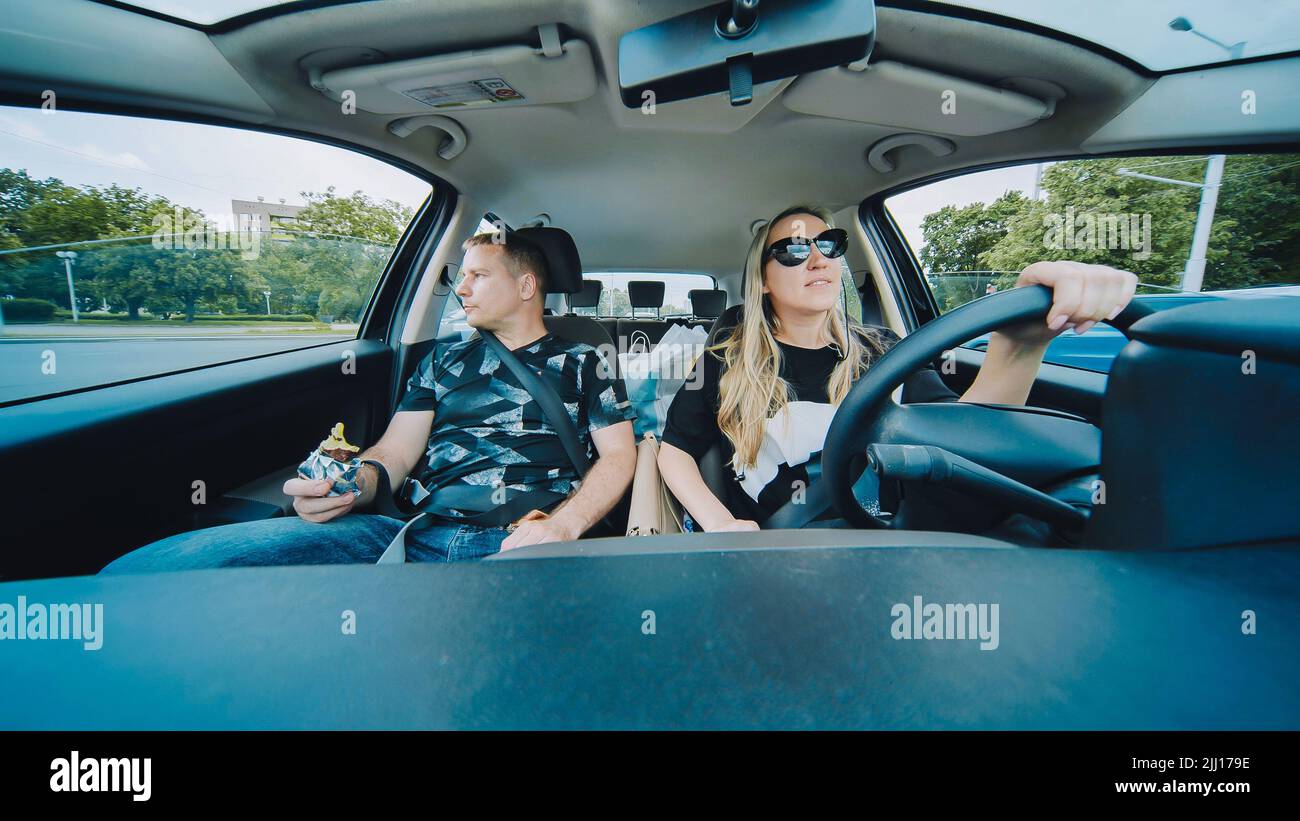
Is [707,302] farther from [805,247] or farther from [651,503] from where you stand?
[651,503]

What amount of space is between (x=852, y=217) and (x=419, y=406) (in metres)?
2.21

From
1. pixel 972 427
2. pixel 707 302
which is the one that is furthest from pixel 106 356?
pixel 707 302

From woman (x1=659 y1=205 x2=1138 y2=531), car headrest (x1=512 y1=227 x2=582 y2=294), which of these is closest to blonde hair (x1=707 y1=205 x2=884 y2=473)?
woman (x1=659 y1=205 x2=1138 y2=531)

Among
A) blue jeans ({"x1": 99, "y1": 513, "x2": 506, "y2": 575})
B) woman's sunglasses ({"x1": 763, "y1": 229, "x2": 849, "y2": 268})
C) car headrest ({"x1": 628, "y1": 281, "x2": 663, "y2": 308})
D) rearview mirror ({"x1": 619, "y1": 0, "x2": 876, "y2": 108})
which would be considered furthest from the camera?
car headrest ({"x1": 628, "y1": 281, "x2": 663, "y2": 308})

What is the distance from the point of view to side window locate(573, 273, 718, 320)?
3508mm

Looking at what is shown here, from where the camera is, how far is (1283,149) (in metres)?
1.30

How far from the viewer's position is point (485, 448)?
71.9 inches

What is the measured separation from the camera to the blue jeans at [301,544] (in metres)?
1.22

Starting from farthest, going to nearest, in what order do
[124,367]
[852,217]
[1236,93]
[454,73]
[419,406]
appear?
[852,217] < [419,406] < [124,367] < [454,73] < [1236,93]

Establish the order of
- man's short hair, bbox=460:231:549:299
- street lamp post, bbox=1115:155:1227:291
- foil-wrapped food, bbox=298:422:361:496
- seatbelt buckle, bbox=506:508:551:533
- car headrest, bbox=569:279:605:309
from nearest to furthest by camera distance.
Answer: foil-wrapped food, bbox=298:422:361:496
street lamp post, bbox=1115:155:1227:291
seatbelt buckle, bbox=506:508:551:533
man's short hair, bbox=460:231:549:299
car headrest, bbox=569:279:605:309

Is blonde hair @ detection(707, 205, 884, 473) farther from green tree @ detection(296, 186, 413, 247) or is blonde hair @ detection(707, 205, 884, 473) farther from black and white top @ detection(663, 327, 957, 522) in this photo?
green tree @ detection(296, 186, 413, 247)


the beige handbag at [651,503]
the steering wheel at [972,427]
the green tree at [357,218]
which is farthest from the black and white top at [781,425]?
the green tree at [357,218]
